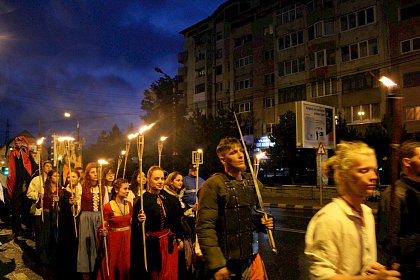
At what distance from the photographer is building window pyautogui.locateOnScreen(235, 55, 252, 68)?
45.2 metres

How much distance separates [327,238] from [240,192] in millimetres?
1391

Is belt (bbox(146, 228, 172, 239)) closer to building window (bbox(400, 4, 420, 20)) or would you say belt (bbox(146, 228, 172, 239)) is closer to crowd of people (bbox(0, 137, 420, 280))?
crowd of people (bbox(0, 137, 420, 280))

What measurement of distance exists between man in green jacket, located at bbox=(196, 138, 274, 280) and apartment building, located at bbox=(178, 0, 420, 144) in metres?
25.8

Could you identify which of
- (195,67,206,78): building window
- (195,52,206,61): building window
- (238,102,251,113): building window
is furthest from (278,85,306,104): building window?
(195,52,206,61): building window

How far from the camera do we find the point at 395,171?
7.61ft

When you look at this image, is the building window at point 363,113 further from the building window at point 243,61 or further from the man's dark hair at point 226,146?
the man's dark hair at point 226,146

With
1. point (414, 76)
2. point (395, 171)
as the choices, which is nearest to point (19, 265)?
point (395, 171)

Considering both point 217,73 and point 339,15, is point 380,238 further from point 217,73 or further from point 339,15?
point 217,73

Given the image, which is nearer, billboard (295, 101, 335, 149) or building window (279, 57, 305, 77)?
billboard (295, 101, 335, 149)

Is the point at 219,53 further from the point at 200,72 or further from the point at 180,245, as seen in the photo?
the point at 180,245

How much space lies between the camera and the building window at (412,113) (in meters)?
29.6

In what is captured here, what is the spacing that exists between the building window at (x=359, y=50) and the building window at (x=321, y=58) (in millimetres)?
1115

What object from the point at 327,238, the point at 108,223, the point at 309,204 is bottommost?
the point at 309,204

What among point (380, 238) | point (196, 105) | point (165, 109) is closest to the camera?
point (380, 238)
